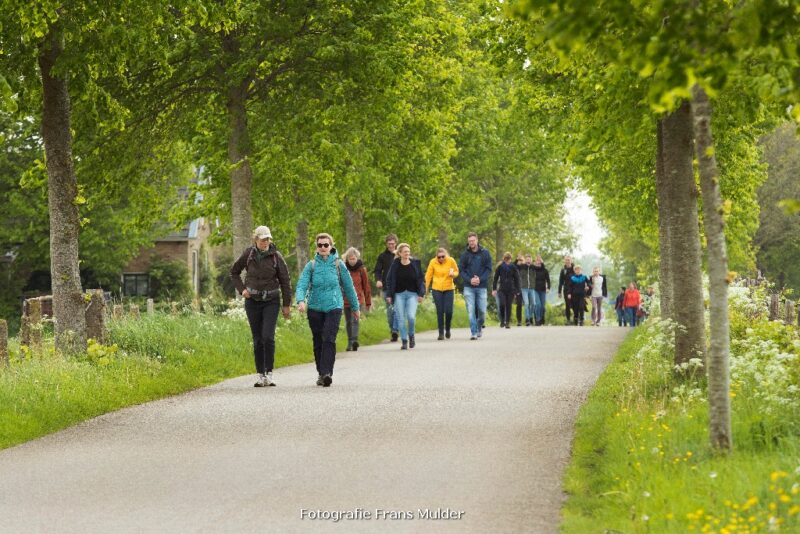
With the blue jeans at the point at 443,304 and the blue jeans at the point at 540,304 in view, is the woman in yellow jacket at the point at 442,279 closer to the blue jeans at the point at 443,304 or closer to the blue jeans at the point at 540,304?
the blue jeans at the point at 443,304

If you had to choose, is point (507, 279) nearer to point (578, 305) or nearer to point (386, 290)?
point (578, 305)

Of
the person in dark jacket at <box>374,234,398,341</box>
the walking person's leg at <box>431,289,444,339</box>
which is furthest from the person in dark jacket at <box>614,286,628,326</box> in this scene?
the person in dark jacket at <box>374,234,398,341</box>

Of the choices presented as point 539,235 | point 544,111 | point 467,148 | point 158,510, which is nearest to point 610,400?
point 158,510

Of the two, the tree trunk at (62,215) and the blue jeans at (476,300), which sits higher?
the tree trunk at (62,215)

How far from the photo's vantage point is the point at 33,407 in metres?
12.2

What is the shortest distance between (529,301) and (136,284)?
3346cm

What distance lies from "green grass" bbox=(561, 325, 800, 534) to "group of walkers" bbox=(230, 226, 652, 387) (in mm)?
5142

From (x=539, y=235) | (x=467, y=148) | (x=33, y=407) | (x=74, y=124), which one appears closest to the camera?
(x=33, y=407)

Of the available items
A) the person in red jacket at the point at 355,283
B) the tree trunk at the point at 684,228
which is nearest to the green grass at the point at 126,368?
the person in red jacket at the point at 355,283

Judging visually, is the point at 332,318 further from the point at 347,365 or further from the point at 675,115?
the point at 675,115

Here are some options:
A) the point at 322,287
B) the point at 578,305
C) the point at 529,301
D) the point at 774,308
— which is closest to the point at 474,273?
the point at 774,308

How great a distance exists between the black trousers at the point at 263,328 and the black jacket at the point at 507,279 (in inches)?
632

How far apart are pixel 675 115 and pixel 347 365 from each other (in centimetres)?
781

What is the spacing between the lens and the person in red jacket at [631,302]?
3906 centimetres
